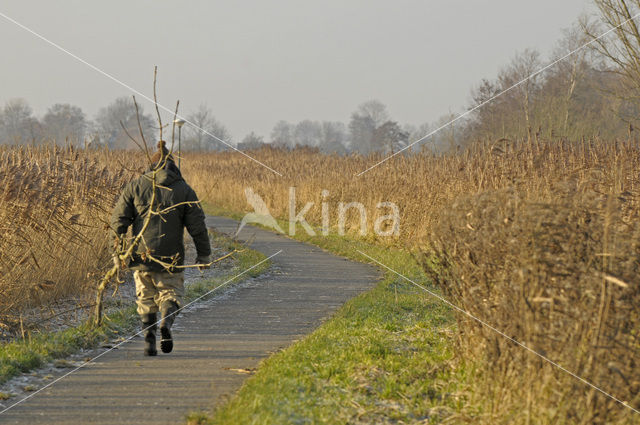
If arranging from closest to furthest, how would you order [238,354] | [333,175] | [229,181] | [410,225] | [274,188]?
[238,354]
[410,225]
[333,175]
[274,188]
[229,181]

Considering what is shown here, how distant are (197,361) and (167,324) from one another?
509 mm

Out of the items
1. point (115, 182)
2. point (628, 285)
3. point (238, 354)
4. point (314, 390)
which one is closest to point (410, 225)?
point (115, 182)

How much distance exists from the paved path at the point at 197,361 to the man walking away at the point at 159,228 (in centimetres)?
53

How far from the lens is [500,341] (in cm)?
480

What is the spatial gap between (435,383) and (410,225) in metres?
11.3

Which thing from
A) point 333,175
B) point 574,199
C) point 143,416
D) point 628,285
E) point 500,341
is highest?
point 333,175

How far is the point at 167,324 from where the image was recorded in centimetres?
686

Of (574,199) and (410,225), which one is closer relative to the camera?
(574,199)

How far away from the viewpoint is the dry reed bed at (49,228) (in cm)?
789

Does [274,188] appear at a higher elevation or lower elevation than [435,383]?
higher

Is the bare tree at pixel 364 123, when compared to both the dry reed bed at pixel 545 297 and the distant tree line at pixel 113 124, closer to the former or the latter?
the distant tree line at pixel 113 124

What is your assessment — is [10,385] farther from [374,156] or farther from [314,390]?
[374,156]

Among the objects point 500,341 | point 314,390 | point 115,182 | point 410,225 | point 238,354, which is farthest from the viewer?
point 410,225

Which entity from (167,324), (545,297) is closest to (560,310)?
(545,297)
